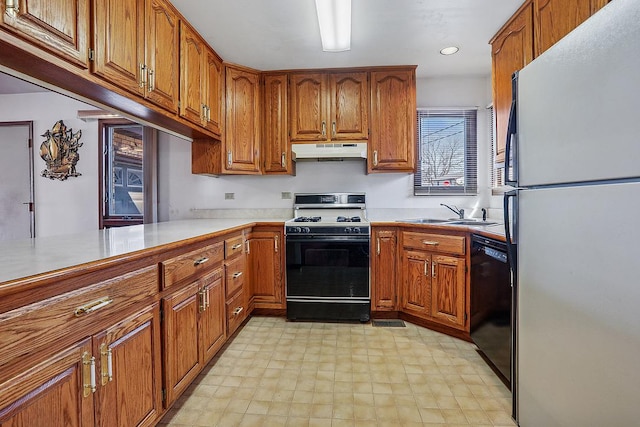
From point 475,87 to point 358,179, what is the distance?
1.62 m

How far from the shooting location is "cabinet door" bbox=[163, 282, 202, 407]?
4.78 feet

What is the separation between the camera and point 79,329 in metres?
0.96

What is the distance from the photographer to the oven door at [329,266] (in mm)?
2717

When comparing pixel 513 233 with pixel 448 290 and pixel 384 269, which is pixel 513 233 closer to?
pixel 448 290

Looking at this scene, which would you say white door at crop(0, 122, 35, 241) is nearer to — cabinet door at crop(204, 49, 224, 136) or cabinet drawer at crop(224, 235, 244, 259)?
cabinet door at crop(204, 49, 224, 136)

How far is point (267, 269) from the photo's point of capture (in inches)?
113

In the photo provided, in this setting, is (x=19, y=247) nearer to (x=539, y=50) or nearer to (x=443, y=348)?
(x=443, y=348)

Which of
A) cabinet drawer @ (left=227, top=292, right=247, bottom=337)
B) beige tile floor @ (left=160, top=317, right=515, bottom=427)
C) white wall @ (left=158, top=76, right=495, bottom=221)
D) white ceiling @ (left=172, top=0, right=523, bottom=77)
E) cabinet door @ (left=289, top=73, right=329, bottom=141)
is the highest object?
white ceiling @ (left=172, top=0, right=523, bottom=77)

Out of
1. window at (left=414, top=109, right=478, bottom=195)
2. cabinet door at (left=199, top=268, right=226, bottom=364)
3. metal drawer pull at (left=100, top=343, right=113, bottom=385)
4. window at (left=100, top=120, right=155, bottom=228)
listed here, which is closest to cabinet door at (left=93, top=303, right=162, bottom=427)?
metal drawer pull at (left=100, top=343, right=113, bottom=385)

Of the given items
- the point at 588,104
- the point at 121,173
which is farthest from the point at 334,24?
the point at 121,173

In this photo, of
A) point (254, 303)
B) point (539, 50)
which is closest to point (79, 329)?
point (254, 303)

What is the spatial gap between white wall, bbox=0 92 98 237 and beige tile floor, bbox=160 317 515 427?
2.60 m

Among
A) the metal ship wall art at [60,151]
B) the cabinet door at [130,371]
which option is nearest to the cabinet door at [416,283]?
the cabinet door at [130,371]

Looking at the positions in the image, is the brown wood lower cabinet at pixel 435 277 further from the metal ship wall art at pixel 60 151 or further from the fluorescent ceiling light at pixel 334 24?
the metal ship wall art at pixel 60 151
